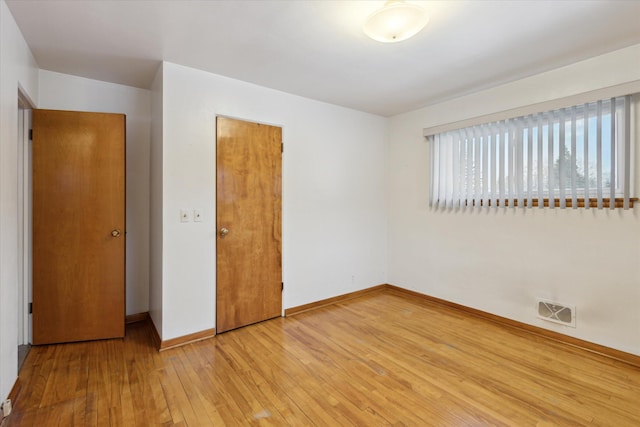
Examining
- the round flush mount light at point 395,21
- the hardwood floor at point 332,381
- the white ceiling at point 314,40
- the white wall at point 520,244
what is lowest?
the hardwood floor at point 332,381

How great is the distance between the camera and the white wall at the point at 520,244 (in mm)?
2396

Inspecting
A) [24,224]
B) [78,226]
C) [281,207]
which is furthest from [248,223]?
[24,224]

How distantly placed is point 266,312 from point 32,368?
185 centimetres

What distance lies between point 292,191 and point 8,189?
7.36 ft

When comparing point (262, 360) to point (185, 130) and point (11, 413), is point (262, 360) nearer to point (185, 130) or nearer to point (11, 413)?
point (11, 413)

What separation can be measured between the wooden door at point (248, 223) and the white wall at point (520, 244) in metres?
1.85

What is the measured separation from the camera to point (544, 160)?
277 cm

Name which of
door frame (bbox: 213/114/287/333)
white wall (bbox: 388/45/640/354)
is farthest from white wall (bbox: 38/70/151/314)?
white wall (bbox: 388/45/640/354)

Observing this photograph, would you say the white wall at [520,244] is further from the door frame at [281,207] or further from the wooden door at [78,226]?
the wooden door at [78,226]

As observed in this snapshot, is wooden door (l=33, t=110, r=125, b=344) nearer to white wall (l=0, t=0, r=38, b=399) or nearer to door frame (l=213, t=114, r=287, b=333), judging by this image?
white wall (l=0, t=0, r=38, b=399)

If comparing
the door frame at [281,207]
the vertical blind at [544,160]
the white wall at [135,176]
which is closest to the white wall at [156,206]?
the white wall at [135,176]

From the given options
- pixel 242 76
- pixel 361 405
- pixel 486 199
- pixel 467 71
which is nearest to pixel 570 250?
pixel 486 199

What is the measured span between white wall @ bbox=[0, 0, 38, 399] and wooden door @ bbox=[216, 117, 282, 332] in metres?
1.38

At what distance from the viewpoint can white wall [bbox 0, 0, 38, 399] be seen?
5.77ft
